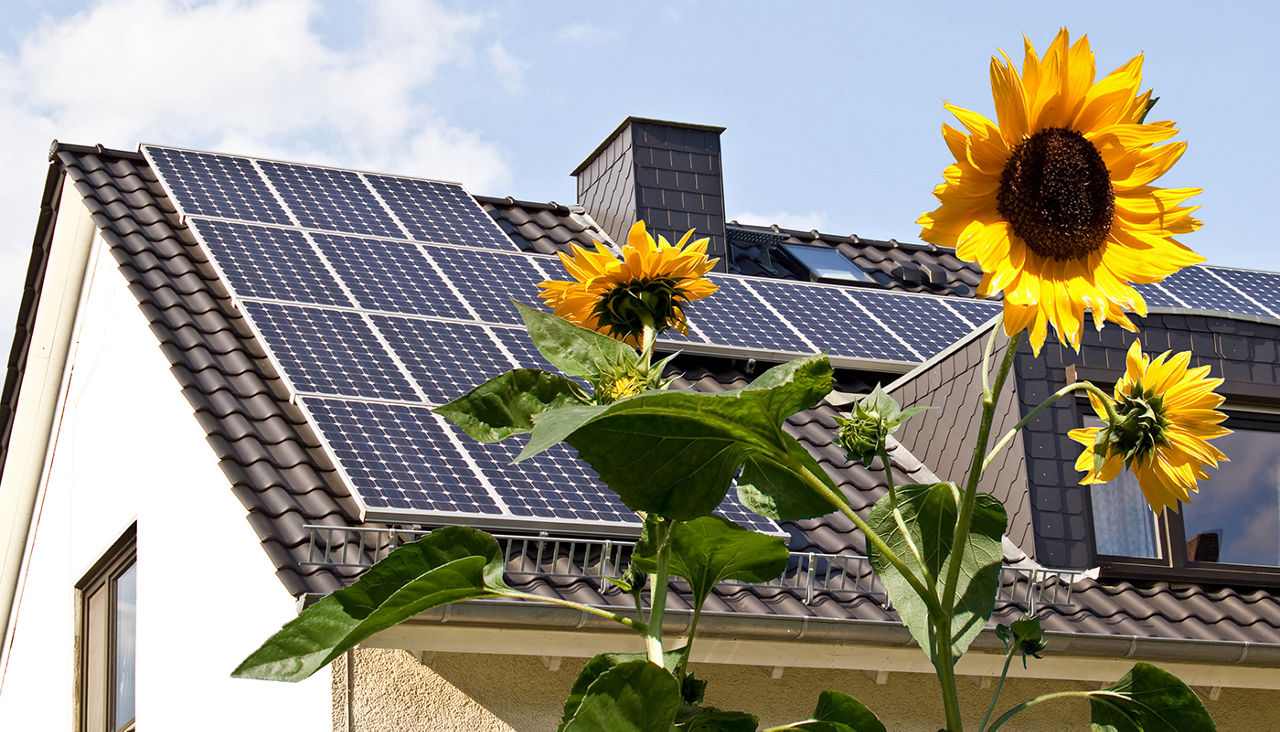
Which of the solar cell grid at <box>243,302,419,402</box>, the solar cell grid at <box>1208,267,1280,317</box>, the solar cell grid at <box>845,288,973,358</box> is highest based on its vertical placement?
the solar cell grid at <box>1208,267,1280,317</box>

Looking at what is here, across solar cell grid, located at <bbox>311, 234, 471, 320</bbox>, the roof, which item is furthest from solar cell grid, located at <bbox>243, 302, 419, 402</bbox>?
solar cell grid, located at <bbox>311, 234, 471, 320</bbox>

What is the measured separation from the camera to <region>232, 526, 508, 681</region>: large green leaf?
1.73 metres

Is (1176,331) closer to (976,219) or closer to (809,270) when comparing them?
(809,270)

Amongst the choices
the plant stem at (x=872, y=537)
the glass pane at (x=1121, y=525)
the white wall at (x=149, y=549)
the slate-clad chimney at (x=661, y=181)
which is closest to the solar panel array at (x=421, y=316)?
the white wall at (x=149, y=549)

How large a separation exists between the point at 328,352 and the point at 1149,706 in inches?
254

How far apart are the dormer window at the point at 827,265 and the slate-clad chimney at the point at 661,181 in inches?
33.4

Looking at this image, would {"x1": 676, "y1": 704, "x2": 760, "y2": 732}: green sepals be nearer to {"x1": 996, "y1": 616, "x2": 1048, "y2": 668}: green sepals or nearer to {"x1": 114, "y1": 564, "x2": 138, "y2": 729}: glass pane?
{"x1": 996, "y1": 616, "x2": 1048, "y2": 668}: green sepals

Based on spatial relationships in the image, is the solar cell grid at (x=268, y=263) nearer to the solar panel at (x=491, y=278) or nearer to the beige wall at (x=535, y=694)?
the solar panel at (x=491, y=278)

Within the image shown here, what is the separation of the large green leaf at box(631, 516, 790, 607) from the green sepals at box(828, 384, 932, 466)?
0.57ft

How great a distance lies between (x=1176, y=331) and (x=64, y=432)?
313 inches

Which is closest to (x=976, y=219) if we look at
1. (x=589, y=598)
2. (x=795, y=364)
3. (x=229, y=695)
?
(x=795, y=364)

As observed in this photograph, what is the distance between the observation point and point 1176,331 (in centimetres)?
955

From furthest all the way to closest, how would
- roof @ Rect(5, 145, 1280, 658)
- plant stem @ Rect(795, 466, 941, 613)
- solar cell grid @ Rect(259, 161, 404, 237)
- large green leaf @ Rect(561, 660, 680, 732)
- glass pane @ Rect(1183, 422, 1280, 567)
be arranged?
solar cell grid @ Rect(259, 161, 404, 237) < glass pane @ Rect(1183, 422, 1280, 567) < roof @ Rect(5, 145, 1280, 658) < plant stem @ Rect(795, 466, 941, 613) < large green leaf @ Rect(561, 660, 680, 732)

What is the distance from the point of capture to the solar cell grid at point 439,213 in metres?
10.6
